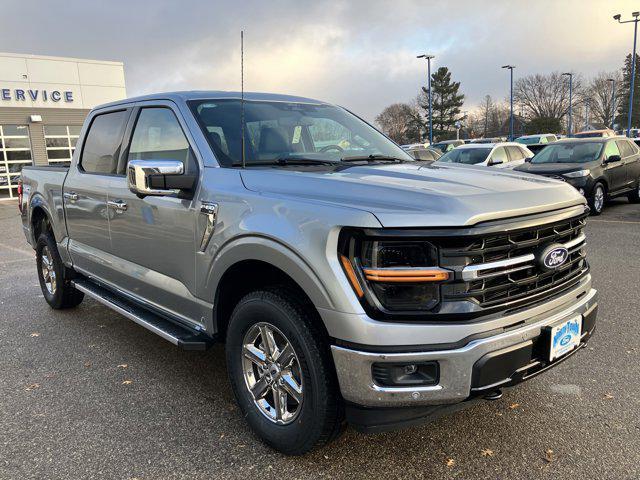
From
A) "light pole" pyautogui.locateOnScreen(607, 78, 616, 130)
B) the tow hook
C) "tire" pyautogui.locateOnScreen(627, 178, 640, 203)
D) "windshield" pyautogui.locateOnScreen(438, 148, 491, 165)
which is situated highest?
"light pole" pyautogui.locateOnScreen(607, 78, 616, 130)

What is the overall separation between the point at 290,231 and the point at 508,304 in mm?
1022

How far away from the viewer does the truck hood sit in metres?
2.19

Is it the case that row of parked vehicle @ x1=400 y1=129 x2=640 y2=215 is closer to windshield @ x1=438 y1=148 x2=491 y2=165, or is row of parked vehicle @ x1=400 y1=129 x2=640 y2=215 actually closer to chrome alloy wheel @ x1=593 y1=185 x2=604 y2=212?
chrome alloy wheel @ x1=593 y1=185 x2=604 y2=212

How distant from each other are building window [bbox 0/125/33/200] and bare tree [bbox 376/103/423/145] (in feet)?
206

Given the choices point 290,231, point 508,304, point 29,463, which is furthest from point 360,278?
point 29,463

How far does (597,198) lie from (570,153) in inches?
52.2

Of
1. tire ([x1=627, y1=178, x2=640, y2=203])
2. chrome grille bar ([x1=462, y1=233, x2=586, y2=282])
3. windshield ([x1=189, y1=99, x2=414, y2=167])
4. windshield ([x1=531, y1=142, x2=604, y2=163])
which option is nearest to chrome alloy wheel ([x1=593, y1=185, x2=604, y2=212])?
windshield ([x1=531, y1=142, x2=604, y2=163])

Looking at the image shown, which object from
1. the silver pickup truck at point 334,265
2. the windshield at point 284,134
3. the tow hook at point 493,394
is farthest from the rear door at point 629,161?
the tow hook at point 493,394

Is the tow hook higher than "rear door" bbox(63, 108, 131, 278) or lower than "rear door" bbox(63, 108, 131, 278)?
lower

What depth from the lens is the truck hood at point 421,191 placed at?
219cm

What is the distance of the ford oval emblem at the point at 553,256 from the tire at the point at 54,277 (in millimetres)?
4390

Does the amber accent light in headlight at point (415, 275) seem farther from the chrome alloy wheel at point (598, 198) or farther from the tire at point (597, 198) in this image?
the chrome alloy wheel at point (598, 198)

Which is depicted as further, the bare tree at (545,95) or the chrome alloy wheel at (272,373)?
the bare tree at (545,95)

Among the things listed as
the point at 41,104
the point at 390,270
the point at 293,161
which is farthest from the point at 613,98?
the point at 390,270
